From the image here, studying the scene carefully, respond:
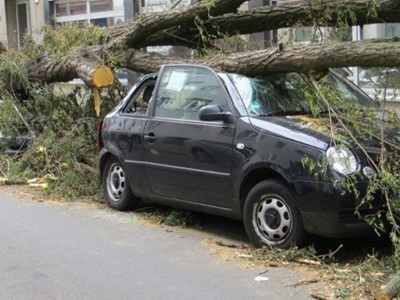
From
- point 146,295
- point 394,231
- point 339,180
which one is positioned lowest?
point 146,295

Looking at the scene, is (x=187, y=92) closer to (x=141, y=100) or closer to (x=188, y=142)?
(x=188, y=142)

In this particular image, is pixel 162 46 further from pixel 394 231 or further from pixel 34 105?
pixel 394 231

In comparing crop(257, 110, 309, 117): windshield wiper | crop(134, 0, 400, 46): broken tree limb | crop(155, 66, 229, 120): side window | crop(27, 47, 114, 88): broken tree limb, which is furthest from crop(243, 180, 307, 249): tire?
crop(27, 47, 114, 88): broken tree limb

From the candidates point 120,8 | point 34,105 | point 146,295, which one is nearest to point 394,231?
point 146,295

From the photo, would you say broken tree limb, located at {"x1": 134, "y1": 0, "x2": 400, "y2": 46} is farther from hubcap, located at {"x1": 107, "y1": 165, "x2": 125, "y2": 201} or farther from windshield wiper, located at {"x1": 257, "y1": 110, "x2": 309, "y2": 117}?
hubcap, located at {"x1": 107, "y1": 165, "x2": 125, "y2": 201}

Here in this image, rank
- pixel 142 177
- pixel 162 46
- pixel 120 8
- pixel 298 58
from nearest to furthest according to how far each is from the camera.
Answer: pixel 298 58 → pixel 142 177 → pixel 162 46 → pixel 120 8

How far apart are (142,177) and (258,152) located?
72.2 inches

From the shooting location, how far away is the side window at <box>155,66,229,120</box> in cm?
679

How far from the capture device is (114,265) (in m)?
5.93

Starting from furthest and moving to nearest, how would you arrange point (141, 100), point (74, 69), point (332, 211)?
1. point (74, 69)
2. point (141, 100)
3. point (332, 211)

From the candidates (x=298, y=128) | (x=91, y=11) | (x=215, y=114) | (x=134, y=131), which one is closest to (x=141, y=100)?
(x=134, y=131)

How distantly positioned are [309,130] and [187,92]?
5.50 feet

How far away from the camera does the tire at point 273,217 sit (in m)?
5.85

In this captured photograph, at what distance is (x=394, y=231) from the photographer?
5383 millimetres
